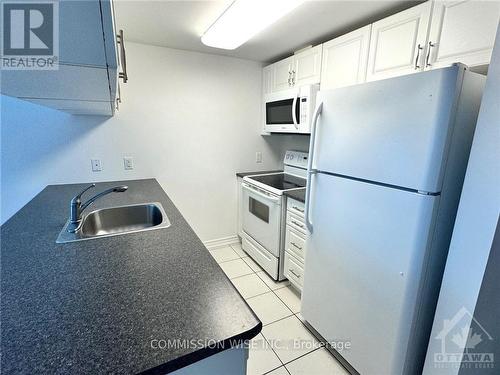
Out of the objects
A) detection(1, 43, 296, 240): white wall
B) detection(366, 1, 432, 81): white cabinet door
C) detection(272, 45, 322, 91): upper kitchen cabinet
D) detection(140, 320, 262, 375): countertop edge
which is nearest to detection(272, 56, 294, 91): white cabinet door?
detection(272, 45, 322, 91): upper kitchen cabinet

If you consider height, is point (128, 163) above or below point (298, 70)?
below

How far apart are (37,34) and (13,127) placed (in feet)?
6.35

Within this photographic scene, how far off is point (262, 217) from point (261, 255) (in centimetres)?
42

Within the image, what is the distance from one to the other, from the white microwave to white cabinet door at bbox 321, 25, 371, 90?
0.16m

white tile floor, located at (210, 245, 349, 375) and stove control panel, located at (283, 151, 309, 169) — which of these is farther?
stove control panel, located at (283, 151, 309, 169)

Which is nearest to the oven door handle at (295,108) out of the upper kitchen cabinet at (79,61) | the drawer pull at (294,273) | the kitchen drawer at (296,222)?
the kitchen drawer at (296,222)

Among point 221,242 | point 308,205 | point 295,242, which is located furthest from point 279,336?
point 221,242

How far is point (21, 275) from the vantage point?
850mm

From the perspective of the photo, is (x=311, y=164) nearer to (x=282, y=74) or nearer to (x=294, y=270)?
(x=294, y=270)

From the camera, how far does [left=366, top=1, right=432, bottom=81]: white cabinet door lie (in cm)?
137

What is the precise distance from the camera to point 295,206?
204 centimetres

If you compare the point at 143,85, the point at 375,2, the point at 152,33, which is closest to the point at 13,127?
the point at 143,85

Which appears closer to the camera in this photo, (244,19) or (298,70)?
(244,19)

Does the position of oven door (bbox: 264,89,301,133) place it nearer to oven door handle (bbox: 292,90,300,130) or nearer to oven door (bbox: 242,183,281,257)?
oven door handle (bbox: 292,90,300,130)
